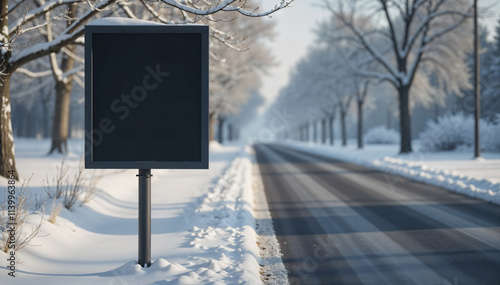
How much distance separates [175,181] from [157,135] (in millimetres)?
8779

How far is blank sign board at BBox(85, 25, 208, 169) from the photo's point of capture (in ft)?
13.9

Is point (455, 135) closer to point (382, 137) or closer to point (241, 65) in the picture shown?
point (241, 65)

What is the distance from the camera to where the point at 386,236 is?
6555 millimetres

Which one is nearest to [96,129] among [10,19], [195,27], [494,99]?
[195,27]

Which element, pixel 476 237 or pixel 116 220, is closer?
pixel 476 237

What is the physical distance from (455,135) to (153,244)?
25677mm

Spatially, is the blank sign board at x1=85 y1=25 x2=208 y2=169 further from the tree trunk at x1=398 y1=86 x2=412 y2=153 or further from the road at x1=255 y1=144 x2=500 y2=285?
the tree trunk at x1=398 y1=86 x2=412 y2=153

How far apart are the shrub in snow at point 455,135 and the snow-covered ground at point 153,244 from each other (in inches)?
845

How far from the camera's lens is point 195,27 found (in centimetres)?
419

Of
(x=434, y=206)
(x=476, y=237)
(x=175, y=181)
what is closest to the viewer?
(x=476, y=237)

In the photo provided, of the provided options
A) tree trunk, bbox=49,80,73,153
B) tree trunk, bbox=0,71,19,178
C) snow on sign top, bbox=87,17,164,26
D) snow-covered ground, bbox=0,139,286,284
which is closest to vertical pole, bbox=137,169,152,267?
snow-covered ground, bbox=0,139,286,284

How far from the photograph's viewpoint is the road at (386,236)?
16.0 ft

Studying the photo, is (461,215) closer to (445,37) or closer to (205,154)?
(205,154)

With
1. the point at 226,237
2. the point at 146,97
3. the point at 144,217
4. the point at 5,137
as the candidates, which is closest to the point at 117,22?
the point at 146,97
